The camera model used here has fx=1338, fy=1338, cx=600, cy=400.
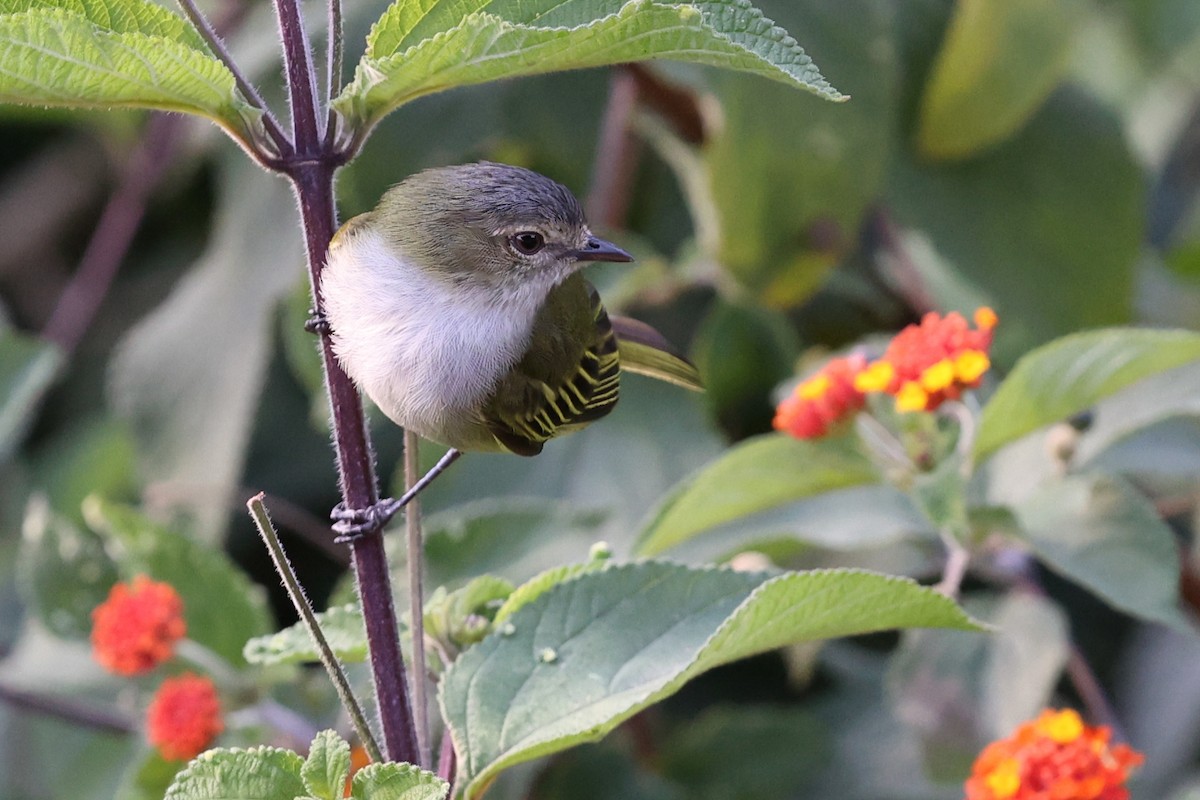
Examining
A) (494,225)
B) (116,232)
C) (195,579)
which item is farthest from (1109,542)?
(116,232)

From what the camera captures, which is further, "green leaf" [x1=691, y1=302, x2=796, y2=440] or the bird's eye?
"green leaf" [x1=691, y1=302, x2=796, y2=440]

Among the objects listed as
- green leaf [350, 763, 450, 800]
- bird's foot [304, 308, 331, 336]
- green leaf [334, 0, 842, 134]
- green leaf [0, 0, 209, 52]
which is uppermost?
green leaf [0, 0, 209, 52]

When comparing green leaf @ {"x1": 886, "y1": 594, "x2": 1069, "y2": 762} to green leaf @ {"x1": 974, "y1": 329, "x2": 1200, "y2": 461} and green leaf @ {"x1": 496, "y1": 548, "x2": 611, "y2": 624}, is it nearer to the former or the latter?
green leaf @ {"x1": 974, "y1": 329, "x2": 1200, "y2": 461}

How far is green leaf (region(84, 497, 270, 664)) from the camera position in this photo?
169 cm

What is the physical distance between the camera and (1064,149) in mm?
2516

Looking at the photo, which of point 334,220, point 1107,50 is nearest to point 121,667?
point 334,220

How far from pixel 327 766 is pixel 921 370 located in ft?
2.34

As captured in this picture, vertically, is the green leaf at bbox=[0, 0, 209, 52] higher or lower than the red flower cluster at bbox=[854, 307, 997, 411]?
higher

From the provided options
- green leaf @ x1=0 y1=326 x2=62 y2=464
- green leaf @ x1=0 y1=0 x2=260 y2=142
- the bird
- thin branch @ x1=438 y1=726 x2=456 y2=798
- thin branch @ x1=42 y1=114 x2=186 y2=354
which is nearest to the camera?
green leaf @ x1=0 y1=0 x2=260 y2=142

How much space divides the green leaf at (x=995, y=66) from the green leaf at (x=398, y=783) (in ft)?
5.94

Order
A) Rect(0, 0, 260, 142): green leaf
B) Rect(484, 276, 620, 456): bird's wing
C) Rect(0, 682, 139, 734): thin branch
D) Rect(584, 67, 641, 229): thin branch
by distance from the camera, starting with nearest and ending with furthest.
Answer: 1. Rect(0, 0, 260, 142): green leaf
2. Rect(484, 276, 620, 456): bird's wing
3. Rect(0, 682, 139, 734): thin branch
4. Rect(584, 67, 641, 229): thin branch

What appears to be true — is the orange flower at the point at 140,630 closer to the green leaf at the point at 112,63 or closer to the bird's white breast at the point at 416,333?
the bird's white breast at the point at 416,333

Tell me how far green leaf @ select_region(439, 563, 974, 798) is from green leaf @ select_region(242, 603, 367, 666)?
0.10m

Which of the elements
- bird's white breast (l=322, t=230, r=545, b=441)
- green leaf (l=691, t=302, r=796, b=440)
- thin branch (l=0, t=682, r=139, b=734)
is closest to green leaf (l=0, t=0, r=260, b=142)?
bird's white breast (l=322, t=230, r=545, b=441)
